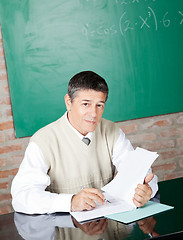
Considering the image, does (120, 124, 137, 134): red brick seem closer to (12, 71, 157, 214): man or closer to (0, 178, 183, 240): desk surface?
(12, 71, 157, 214): man

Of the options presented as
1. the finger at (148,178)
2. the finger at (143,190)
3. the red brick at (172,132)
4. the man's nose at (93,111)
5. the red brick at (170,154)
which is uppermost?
the man's nose at (93,111)

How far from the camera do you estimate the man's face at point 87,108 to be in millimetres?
1592

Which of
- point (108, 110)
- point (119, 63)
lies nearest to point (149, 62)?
point (119, 63)

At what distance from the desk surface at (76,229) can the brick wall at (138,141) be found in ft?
4.01

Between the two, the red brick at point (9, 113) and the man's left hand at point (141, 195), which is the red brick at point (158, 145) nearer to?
the red brick at point (9, 113)

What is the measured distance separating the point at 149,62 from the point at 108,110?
568 millimetres

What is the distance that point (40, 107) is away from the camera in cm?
262

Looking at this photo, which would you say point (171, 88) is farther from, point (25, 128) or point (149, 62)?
point (25, 128)

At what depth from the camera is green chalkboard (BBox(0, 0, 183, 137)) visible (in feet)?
8.36

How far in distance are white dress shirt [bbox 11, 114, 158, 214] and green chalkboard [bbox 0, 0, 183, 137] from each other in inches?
42.1

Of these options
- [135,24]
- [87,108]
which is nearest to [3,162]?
[87,108]

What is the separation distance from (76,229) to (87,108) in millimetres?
621

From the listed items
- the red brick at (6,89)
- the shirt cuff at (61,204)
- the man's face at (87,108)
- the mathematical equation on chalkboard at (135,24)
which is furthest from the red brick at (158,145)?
the shirt cuff at (61,204)

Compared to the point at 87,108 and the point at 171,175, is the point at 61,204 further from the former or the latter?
the point at 171,175
